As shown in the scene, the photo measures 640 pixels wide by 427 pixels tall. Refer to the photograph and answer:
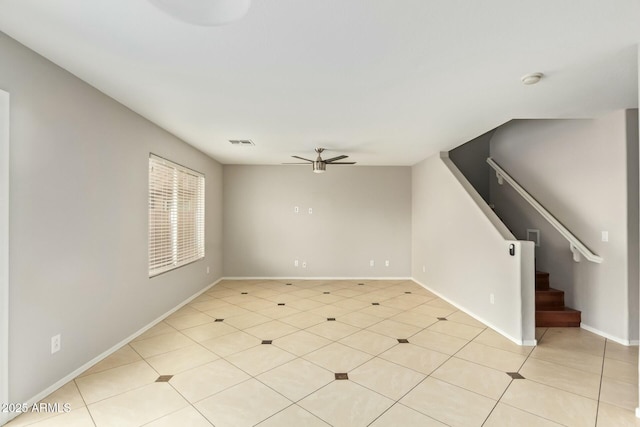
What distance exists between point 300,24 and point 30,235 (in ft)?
7.99

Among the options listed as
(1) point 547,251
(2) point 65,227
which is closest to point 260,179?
(2) point 65,227

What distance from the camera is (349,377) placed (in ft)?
8.36

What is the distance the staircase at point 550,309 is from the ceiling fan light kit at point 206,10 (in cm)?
469

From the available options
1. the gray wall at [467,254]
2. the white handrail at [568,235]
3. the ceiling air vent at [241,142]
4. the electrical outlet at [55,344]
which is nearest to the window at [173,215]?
the ceiling air vent at [241,142]

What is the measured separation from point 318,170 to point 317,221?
198 cm

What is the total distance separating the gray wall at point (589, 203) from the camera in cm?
327

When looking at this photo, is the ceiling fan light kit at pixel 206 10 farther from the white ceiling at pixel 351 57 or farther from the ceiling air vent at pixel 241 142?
the ceiling air vent at pixel 241 142

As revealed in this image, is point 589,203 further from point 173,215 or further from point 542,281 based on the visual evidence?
point 173,215

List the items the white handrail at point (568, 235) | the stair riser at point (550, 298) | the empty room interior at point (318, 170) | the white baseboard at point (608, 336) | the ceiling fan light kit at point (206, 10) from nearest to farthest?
the ceiling fan light kit at point (206, 10), the empty room interior at point (318, 170), the white baseboard at point (608, 336), the white handrail at point (568, 235), the stair riser at point (550, 298)

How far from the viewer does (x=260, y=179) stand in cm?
664

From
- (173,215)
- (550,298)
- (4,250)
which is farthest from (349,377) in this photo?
(173,215)

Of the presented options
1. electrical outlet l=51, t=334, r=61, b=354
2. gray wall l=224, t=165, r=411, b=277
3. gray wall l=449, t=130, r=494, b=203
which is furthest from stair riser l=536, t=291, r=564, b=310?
electrical outlet l=51, t=334, r=61, b=354

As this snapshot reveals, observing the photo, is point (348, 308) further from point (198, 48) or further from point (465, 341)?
point (198, 48)

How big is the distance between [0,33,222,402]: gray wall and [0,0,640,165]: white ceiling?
250 mm
